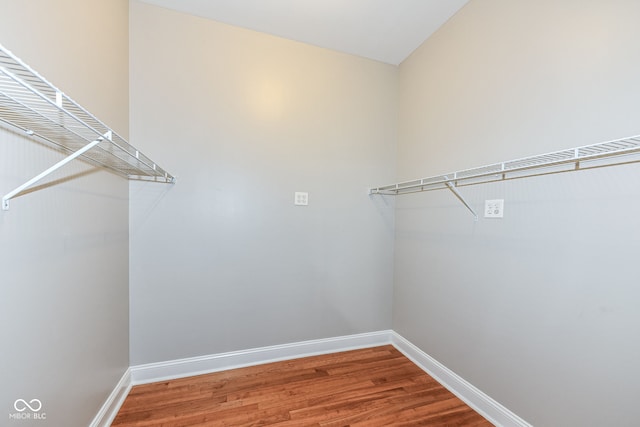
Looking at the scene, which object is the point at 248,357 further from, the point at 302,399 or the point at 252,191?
the point at 252,191

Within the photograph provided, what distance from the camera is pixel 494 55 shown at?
1.50m

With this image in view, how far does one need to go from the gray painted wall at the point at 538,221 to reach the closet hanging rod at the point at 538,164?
0.20 feet

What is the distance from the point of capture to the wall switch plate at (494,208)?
4.70ft

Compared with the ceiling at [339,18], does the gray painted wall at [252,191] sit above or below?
below

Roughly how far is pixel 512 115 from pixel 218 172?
1919 mm

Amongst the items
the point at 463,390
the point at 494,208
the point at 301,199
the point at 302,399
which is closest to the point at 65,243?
the point at 301,199

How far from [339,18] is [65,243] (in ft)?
6.90

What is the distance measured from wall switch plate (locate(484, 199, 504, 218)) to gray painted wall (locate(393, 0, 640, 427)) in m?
0.03

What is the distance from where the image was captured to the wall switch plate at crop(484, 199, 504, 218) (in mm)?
1434

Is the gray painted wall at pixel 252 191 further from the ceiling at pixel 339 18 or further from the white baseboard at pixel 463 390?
the white baseboard at pixel 463 390

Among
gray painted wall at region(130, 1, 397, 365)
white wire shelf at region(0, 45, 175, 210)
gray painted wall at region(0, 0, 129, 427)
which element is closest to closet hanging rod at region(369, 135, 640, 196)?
gray painted wall at region(130, 1, 397, 365)

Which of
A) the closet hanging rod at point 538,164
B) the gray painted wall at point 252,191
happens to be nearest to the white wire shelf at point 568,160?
the closet hanging rod at point 538,164

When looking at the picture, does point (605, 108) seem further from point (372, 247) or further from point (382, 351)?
point (382, 351)

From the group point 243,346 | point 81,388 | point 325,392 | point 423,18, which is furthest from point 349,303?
point 423,18
